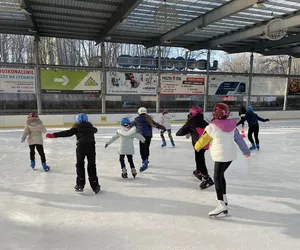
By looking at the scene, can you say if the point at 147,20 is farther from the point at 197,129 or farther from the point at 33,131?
the point at 197,129

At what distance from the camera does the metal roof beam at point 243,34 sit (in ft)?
25.8

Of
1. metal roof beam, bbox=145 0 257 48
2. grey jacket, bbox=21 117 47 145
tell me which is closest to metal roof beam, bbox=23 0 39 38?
grey jacket, bbox=21 117 47 145

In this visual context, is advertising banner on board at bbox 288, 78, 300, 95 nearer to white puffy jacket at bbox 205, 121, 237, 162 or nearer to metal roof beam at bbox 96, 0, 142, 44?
metal roof beam at bbox 96, 0, 142, 44

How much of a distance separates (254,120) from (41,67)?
27.8 feet

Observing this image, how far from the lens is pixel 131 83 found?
11.6 meters

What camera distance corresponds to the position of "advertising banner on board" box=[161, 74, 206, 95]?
472 inches

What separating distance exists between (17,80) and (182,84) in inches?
289

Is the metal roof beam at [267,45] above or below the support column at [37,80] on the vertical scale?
above

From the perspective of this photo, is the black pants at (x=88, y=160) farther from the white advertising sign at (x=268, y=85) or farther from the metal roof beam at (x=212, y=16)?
the white advertising sign at (x=268, y=85)

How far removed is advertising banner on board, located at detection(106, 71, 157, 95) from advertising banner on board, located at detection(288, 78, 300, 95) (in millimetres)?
8479

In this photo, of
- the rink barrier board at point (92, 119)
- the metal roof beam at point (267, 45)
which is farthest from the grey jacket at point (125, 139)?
the metal roof beam at point (267, 45)

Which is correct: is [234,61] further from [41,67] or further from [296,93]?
[41,67]

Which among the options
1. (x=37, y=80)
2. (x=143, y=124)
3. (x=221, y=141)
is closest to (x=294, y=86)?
(x=143, y=124)

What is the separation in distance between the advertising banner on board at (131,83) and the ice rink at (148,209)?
6.90 meters
